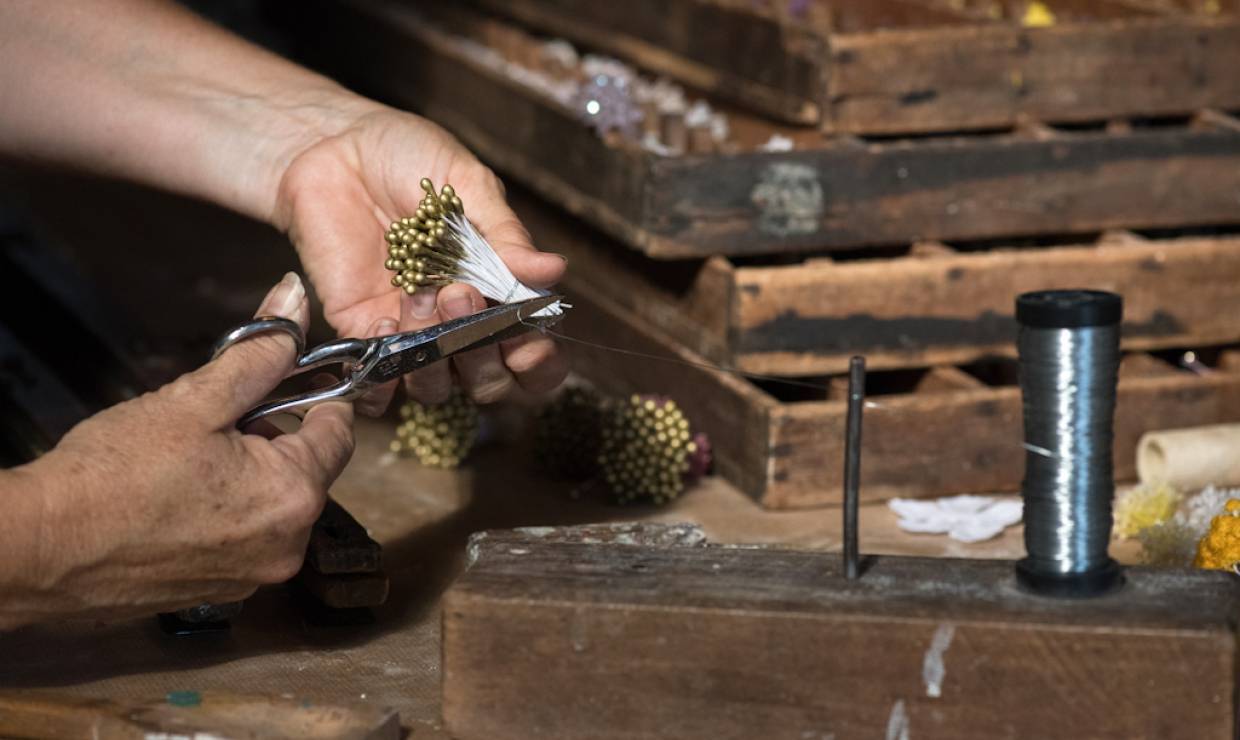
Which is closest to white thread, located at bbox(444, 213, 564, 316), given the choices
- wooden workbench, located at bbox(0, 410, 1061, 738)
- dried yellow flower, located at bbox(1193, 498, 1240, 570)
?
wooden workbench, located at bbox(0, 410, 1061, 738)

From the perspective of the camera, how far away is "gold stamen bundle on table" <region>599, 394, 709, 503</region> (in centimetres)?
219

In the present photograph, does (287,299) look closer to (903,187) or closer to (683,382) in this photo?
(683,382)

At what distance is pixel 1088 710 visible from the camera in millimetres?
1386

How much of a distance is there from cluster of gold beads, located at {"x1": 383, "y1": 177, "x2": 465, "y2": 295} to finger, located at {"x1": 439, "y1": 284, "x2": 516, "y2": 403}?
0.07ft

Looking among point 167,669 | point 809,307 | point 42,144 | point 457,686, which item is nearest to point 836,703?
point 457,686

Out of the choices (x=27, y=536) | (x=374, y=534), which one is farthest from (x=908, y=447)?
(x=27, y=536)

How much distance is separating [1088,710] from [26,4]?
159cm

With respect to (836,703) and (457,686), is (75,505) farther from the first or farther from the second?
(836,703)

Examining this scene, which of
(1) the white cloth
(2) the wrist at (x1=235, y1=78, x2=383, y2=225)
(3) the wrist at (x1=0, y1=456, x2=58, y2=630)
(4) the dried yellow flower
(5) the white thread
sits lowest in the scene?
(1) the white cloth

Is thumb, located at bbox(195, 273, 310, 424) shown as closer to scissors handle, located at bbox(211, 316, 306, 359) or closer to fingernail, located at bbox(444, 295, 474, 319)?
scissors handle, located at bbox(211, 316, 306, 359)

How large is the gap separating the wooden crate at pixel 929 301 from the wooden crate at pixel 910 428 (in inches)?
1.8

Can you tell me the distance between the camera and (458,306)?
5.81ft

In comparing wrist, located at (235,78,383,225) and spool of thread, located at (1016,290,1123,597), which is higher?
wrist, located at (235,78,383,225)

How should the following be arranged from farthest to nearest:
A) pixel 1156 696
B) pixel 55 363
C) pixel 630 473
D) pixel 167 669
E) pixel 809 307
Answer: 1. pixel 55 363
2. pixel 809 307
3. pixel 630 473
4. pixel 167 669
5. pixel 1156 696
